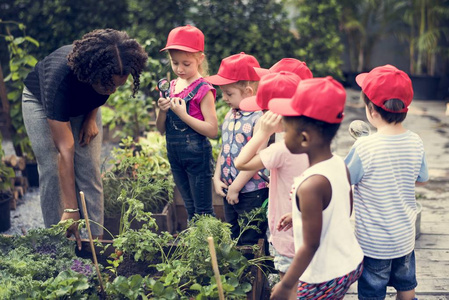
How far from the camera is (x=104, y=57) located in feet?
9.45

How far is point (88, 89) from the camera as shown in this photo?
122 inches

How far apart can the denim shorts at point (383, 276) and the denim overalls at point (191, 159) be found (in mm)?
1149

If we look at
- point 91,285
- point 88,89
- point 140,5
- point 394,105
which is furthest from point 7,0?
point 394,105

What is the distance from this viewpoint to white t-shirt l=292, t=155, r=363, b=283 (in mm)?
2000

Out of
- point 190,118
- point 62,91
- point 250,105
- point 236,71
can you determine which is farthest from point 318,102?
point 62,91

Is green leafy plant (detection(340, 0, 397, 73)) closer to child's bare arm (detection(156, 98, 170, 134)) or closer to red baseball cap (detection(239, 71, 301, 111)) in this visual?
child's bare arm (detection(156, 98, 170, 134))

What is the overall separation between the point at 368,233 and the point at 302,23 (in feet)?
15.8

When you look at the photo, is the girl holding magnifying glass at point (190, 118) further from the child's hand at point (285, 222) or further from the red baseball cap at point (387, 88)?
the red baseball cap at point (387, 88)

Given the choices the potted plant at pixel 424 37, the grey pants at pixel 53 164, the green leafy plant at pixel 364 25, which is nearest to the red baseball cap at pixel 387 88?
the grey pants at pixel 53 164

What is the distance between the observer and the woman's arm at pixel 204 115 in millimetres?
3104

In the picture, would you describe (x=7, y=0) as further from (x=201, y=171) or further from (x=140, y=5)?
Result: (x=201, y=171)

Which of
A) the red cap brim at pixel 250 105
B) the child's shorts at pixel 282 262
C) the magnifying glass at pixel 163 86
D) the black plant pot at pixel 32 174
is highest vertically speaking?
the red cap brim at pixel 250 105

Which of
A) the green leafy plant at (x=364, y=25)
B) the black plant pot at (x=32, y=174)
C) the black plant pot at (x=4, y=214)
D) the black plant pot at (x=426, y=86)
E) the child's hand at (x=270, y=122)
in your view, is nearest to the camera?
the child's hand at (x=270, y=122)

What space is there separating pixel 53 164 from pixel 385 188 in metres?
1.88
